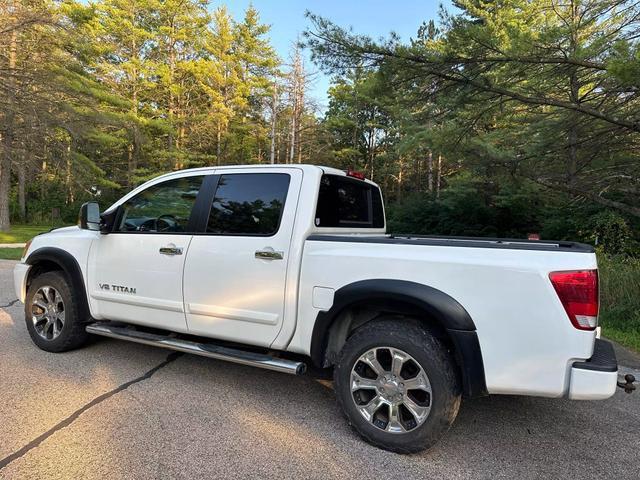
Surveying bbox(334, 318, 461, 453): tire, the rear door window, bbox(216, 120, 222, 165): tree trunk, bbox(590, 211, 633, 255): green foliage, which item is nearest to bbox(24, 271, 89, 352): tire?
the rear door window

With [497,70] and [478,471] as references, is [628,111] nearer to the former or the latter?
[497,70]

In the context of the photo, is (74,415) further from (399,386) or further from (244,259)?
(399,386)

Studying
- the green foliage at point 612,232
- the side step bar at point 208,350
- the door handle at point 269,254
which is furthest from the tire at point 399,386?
the green foliage at point 612,232

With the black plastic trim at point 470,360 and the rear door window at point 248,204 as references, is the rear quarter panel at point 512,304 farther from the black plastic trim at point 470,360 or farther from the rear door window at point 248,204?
the rear door window at point 248,204

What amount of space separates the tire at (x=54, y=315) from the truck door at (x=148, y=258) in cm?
28

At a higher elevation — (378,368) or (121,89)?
(121,89)

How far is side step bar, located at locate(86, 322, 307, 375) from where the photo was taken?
10.8 ft

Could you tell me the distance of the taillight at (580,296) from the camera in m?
2.55

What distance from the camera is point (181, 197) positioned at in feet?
13.5

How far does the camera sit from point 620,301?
279 inches

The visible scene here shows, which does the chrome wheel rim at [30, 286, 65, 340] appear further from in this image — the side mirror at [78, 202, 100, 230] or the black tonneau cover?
the black tonneau cover

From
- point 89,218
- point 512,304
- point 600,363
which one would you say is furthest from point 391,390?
point 89,218

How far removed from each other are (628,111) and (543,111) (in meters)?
2.10

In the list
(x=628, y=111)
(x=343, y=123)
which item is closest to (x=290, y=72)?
(x=343, y=123)
